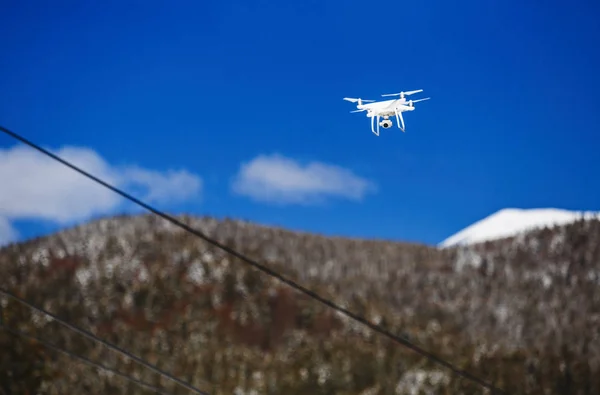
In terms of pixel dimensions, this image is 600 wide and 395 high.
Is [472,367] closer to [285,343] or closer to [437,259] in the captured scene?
[285,343]

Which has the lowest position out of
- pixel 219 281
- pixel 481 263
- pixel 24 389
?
pixel 24 389

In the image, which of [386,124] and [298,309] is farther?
[298,309]

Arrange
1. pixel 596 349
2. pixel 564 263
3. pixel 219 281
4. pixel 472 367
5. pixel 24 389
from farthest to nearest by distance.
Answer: pixel 564 263, pixel 219 281, pixel 596 349, pixel 472 367, pixel 24 389

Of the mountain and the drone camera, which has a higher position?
the mountain

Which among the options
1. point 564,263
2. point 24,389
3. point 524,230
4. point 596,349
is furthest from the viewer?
point 524,230

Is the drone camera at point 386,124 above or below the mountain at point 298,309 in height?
below

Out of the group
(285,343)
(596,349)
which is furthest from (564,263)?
(285,343)

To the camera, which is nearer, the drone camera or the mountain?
the drone camera

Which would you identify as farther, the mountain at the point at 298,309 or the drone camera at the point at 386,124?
the mountain at the point at 298,309
